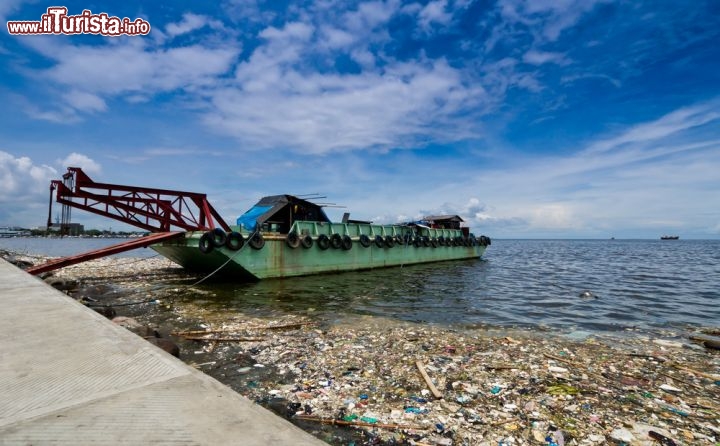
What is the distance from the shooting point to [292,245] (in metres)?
16.3

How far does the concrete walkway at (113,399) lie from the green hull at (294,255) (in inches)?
398

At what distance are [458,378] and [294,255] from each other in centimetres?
1250

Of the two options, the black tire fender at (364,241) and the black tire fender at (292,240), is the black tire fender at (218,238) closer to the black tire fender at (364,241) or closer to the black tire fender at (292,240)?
the black tire fender at (292,240)

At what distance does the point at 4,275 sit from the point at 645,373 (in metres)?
16.1

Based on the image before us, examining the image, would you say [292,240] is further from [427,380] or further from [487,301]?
[427,380]

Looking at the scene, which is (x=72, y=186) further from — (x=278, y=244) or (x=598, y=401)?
(x=598, y=401)

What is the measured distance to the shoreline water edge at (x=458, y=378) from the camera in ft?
12.4

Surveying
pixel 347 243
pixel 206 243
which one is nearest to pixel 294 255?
pixel 347 243

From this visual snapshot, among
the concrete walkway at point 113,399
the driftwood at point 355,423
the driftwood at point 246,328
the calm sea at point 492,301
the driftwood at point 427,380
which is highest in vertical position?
the concrete walkway at point 113,399

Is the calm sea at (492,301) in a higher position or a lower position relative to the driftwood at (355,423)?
lower

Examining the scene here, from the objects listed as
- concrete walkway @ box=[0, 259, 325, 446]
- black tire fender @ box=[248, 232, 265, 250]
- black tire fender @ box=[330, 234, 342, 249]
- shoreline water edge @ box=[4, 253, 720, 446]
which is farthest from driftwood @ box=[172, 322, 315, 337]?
black tire fender @ box=[330, 234, 342, 249]

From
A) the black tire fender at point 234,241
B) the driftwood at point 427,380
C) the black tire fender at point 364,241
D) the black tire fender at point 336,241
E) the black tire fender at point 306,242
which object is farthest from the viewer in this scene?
the black tire fender at point 364,241

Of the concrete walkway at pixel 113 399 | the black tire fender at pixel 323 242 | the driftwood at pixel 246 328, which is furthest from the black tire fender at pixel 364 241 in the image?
the concrete walkway at pixel 113 399

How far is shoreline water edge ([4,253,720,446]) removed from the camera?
12.4 feet
